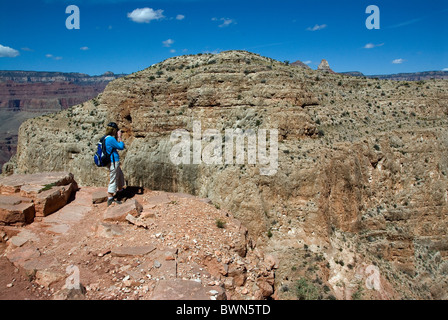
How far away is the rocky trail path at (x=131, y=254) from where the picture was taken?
7.34 m

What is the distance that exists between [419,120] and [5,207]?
3073cm

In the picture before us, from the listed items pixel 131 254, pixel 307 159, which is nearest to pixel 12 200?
pixel 131 254

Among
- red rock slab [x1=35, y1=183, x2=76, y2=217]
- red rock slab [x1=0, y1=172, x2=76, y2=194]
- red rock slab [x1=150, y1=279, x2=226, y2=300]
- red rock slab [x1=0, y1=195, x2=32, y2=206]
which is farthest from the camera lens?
red rock slab [x1=0, y1=172, x2=76, y2=194]

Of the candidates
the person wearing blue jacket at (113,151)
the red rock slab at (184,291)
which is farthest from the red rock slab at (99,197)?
the red rock slab at (184,291)

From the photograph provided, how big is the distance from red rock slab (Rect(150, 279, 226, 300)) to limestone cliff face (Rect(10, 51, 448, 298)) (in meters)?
9.54

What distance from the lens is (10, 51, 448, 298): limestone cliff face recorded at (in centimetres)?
1931

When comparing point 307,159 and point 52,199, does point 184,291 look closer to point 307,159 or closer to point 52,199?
point 52,199

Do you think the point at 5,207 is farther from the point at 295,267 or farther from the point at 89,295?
the point at 295,267

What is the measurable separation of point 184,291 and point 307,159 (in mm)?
15116

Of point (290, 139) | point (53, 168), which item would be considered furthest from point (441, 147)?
point (53, 168)

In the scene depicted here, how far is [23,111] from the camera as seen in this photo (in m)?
173

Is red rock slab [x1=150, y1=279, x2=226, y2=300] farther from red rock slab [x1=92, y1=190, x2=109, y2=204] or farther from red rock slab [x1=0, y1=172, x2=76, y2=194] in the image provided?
red rock slab [x1=0, y1=172, x2=76, y2=194]

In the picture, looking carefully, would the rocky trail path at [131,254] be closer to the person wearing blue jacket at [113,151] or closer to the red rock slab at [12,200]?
the person wearing blue jacket at [113,151]

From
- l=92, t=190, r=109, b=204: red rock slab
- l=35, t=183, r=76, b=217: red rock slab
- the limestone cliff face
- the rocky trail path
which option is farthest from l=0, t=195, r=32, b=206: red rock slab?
the limestone cliff face
